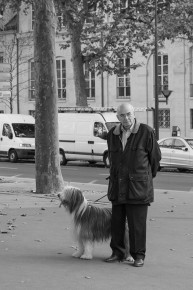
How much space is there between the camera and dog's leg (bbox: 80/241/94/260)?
826cm

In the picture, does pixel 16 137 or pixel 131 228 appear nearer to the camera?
pixel 131 228

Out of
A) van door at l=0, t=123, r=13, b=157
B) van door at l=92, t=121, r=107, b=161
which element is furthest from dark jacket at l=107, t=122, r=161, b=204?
van door at l=0, t=123, r=13, b=157

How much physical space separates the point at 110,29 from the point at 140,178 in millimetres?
28290

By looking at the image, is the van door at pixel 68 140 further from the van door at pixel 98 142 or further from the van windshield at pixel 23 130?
the van windshield at pixel 23 130

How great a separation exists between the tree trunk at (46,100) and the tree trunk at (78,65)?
19336 mm

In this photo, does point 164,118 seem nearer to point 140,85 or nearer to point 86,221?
point 140,85

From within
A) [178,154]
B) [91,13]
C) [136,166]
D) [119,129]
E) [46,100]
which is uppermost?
[91,13]

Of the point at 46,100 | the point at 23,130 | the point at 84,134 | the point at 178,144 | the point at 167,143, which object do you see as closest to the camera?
the point at 46,100

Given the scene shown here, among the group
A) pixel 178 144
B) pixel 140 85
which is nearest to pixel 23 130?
pixel 178 144

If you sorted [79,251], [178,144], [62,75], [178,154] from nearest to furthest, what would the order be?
[79,251]
[178,154]
[178,144]
[62,75]

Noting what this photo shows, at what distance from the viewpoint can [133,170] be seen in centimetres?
795

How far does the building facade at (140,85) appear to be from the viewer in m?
47.4

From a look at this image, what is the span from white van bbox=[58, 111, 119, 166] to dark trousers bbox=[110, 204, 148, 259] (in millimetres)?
22571

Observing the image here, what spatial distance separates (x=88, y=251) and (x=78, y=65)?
2887 centimetres
